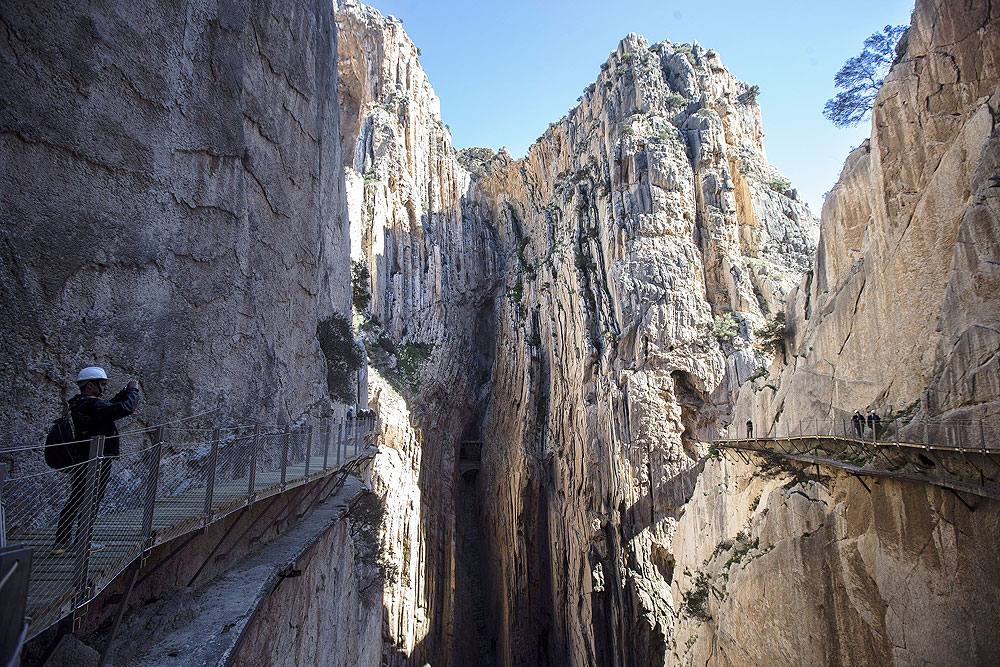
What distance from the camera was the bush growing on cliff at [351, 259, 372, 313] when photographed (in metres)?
30.5

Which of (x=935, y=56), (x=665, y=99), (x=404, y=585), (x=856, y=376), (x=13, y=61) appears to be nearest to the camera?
(x=13, y=61)

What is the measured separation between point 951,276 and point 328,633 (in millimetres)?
11557

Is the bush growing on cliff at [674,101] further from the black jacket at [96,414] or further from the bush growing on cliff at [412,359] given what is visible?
the black jacket at [96,414]

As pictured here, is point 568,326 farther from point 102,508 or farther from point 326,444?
point 102,508

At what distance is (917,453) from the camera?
309 inches

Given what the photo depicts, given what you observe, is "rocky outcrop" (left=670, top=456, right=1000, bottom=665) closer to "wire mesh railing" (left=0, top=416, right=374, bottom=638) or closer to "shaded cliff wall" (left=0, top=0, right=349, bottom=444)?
"wire mesh railing" (left=0, top=416, right=374, bottom=638)

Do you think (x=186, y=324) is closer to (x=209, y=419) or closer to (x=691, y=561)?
(x=209, y=419)

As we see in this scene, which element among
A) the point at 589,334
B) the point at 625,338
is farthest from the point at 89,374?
the point at 589,334

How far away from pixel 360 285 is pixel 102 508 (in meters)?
27.4

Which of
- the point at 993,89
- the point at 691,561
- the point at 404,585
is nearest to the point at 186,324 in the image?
the point at 993,89

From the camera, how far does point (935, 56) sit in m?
9.65

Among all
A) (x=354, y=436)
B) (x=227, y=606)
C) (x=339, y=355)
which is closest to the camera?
(x=227, y=606)

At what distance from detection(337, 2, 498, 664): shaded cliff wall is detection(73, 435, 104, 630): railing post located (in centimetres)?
2149

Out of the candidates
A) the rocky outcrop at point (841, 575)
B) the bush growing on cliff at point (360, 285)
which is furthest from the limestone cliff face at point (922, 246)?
the bush growing on cliff at point (360, 285)
